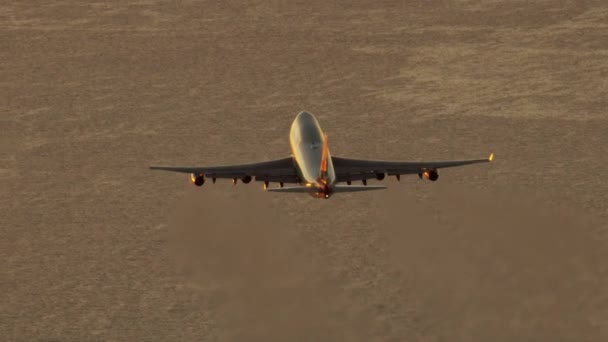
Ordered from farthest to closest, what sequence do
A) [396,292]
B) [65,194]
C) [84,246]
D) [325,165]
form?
[65,194] → [84,246] → [396,292] → [325,165]

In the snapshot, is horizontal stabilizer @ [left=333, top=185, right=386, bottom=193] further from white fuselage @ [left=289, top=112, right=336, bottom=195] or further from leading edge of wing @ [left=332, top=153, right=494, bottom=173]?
leading edge of wing @ [left=332, top=153, right=494, bottom=173]

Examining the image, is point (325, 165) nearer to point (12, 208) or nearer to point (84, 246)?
point (84, 246)

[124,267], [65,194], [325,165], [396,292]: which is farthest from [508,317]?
[65,194]

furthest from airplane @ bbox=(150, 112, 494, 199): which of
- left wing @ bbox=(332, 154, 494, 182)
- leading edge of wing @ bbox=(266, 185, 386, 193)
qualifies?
leading edge of wing @ bbox=(266, 185, 386, 193)

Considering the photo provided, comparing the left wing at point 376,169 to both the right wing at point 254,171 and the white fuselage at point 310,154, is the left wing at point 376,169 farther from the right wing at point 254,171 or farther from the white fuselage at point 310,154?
the right wing at point 254,171

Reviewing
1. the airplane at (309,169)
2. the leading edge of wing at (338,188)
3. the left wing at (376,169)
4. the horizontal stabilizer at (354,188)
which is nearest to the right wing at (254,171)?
the airplane at (309,169)

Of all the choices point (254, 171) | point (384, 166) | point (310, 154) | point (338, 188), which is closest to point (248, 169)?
point (254, 171)
